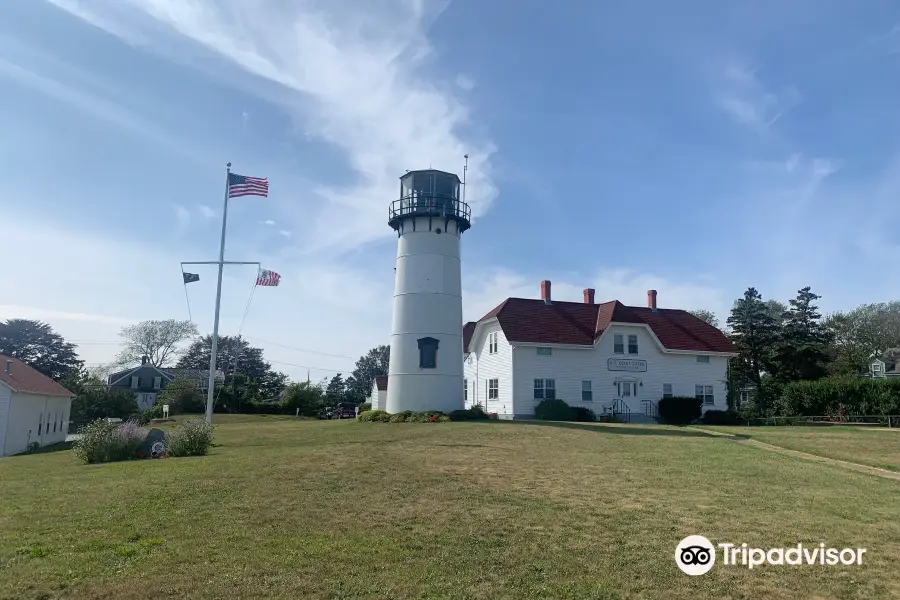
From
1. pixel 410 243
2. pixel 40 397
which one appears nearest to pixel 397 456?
pixel 410 243

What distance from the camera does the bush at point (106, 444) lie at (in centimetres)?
1812

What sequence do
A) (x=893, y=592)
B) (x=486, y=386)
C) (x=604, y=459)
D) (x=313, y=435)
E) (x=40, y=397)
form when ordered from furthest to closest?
(x=486, y=386), (x=40, y=397), (x=313, y=435), (x=604, y=459), (x=893, y=592)

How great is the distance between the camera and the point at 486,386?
40.5 m

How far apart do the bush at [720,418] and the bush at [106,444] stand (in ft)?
100

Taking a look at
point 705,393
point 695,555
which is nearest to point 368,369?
point 705,393

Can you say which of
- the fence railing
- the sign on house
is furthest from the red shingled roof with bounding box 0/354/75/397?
the fence railing

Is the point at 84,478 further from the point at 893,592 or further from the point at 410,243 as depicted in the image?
the point at 410,243

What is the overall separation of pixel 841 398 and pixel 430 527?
1479 inches

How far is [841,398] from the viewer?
126 ft

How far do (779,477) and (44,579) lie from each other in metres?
12.8

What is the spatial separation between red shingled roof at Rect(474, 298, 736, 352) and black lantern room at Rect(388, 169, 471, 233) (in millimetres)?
6454

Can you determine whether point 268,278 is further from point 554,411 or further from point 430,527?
point 430,527

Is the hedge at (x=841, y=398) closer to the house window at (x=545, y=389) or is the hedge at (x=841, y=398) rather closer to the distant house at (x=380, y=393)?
the house window at (x=545, y=389)

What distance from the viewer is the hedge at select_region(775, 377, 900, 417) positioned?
120ft
